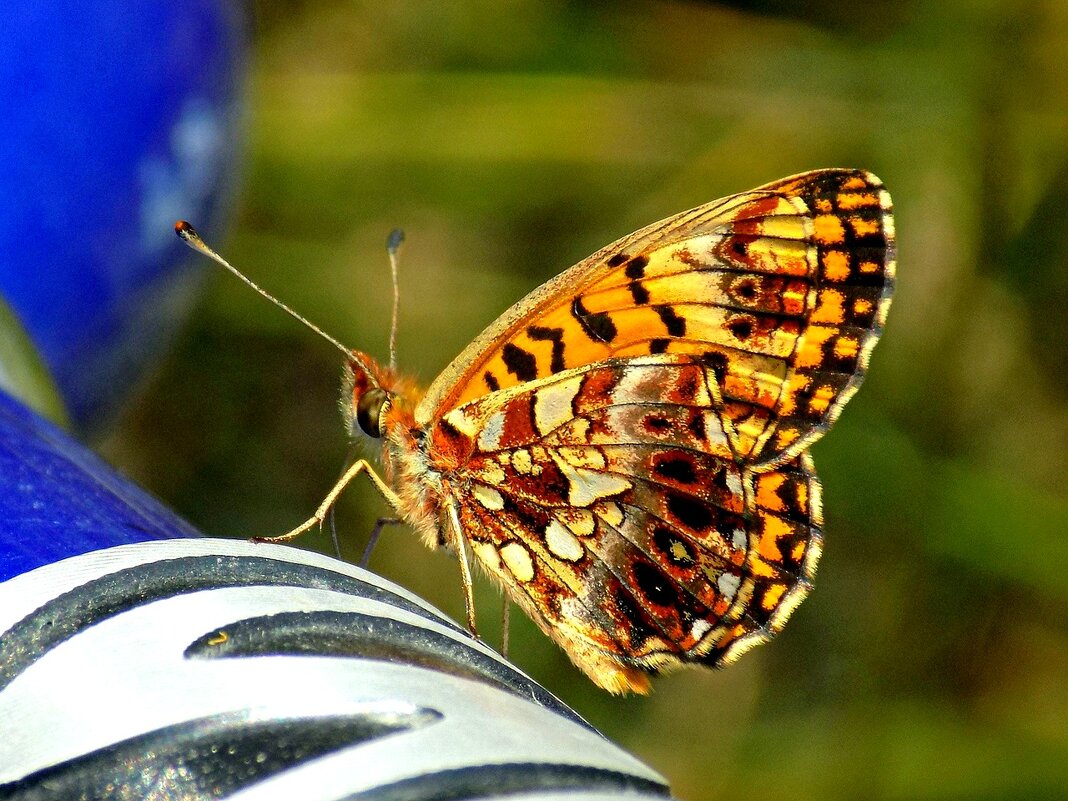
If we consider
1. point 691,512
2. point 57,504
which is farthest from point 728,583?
point 57,504

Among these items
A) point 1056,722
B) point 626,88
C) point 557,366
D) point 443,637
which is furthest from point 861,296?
point 626,88

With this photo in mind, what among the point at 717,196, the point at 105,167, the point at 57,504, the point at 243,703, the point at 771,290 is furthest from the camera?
the point at 717,196

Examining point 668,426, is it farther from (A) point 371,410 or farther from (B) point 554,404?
(A) point 371,410

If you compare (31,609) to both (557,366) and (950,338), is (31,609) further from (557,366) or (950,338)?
(950,338)

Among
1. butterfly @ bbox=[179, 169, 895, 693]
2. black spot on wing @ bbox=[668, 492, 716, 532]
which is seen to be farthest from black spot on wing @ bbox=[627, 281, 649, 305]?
black spot on wing @ bbox=[668, 492, 716, 532]

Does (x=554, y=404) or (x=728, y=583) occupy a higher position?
(x=554, y=404)

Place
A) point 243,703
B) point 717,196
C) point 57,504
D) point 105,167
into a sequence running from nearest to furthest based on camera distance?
point 243,703 → point 57,504 → point 105,167 → point 717,196
